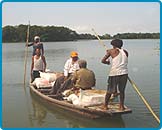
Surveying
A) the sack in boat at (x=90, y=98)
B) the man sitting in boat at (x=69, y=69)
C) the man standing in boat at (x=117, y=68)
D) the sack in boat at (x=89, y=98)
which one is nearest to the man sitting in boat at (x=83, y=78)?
the sack in boat at (x=89, y=98)

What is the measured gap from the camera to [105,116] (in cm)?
702

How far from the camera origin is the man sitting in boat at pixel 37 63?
11133 millimetres

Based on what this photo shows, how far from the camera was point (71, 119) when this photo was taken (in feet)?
25.3

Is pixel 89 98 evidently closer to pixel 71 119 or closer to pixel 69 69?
pixel 71 119

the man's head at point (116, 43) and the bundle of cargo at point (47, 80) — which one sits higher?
the man's head at point (116, 43)

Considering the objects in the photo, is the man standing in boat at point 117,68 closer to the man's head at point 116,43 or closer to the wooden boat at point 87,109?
the man's head at point 116,43

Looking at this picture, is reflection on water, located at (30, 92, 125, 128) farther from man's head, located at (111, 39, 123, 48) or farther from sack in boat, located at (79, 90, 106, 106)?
man's head, located at (111, 39, 123, 48)

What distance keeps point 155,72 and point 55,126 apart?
8582 mm

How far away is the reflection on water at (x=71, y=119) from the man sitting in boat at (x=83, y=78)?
0.74 m

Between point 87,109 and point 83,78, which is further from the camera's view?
point 83,78

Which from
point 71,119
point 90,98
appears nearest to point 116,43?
point 90,98

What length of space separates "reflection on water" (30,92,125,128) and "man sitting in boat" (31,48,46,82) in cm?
239

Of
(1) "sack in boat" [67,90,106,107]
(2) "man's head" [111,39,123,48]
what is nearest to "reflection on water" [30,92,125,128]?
(1) "sack in boat" [67,90,106,107]

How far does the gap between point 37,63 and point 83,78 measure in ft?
11.8
